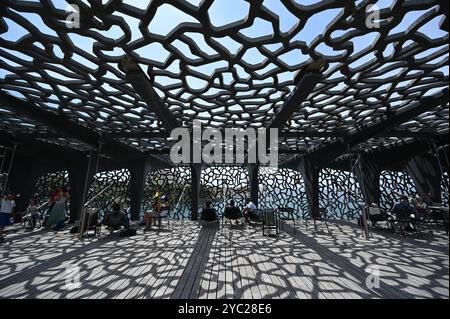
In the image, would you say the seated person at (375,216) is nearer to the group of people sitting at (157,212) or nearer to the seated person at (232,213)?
the seated person at (232,213)

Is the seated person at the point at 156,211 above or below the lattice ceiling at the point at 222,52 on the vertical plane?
below

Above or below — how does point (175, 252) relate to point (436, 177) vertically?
below

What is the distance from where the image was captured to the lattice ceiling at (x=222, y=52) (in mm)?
3252

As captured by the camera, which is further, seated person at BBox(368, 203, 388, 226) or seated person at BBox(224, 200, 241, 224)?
seated person at BBox(224, 200, 241, 224)

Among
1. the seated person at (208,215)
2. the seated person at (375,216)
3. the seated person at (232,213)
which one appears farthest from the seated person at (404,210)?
the seated person at (208,215)

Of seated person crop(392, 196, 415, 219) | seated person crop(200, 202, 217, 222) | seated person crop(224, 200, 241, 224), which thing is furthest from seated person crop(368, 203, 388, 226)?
seated person crop(200, 202, 217, 222)

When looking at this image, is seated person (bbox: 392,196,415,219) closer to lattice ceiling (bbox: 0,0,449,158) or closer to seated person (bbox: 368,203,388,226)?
seated person (bbox: 368,203,388,226)

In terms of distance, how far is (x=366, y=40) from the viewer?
3.94 m

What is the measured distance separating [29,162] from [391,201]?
23.1 m

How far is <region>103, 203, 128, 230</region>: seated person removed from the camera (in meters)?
7.80

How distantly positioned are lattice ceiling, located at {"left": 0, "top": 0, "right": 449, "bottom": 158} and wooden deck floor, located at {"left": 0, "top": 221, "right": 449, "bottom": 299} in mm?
2793

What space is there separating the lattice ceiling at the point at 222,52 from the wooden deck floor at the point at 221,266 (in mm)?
2793

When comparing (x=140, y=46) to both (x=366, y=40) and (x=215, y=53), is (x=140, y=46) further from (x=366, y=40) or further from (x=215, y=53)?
(x=366, y=40)
